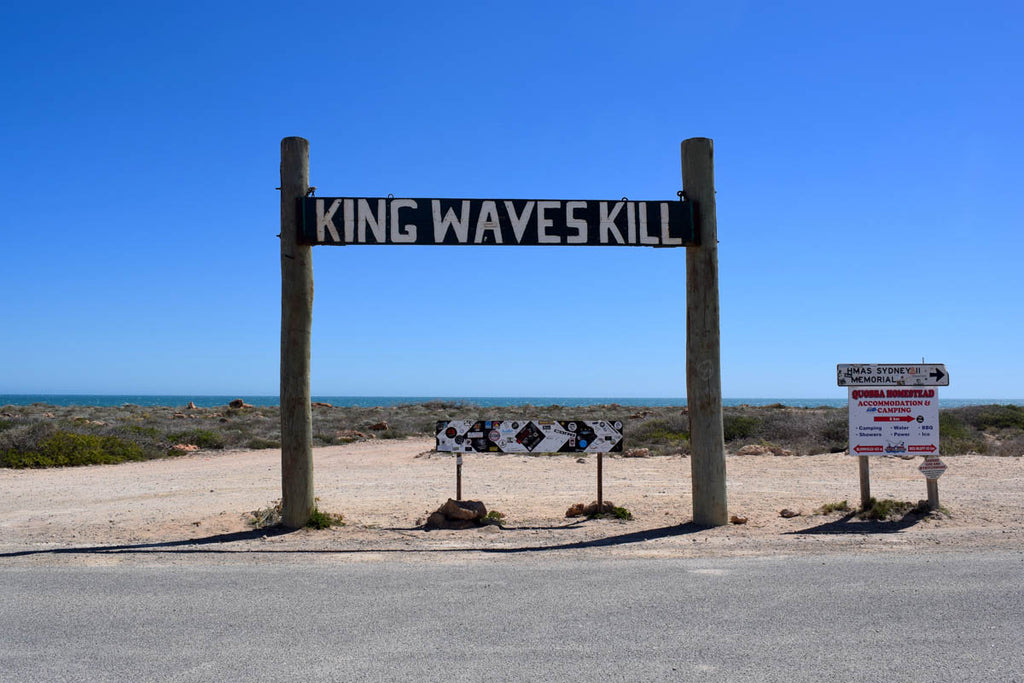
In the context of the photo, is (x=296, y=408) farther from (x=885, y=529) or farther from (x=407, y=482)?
(x=885, y=529)

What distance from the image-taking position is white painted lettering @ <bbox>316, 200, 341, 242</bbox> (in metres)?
9.85

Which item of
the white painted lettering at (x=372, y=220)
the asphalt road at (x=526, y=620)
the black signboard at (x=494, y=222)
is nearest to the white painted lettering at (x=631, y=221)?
the black signboard at (x=494, y=222)

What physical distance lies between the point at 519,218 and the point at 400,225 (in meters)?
1.54

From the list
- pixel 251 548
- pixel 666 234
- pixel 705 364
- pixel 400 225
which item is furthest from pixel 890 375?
pixel 251 548

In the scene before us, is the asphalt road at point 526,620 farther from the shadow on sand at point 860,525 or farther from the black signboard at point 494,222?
the black signboard at point 494,222

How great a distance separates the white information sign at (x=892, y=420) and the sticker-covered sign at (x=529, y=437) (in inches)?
131

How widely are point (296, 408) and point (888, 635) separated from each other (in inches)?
281

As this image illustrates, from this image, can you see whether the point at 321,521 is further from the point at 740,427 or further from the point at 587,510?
the point at 740,427

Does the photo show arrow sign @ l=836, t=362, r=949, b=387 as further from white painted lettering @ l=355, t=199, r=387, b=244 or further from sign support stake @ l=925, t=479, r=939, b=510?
white painted lettering @ l=355, t=199, r=387, b=244

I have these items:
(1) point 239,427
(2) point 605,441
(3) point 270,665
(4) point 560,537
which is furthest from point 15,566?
(1) point 239,427

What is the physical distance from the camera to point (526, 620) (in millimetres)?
5613

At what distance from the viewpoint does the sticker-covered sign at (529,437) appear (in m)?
10.8

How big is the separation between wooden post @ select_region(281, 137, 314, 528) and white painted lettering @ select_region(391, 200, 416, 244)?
1.19 meters

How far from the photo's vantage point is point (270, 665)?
4656mm
